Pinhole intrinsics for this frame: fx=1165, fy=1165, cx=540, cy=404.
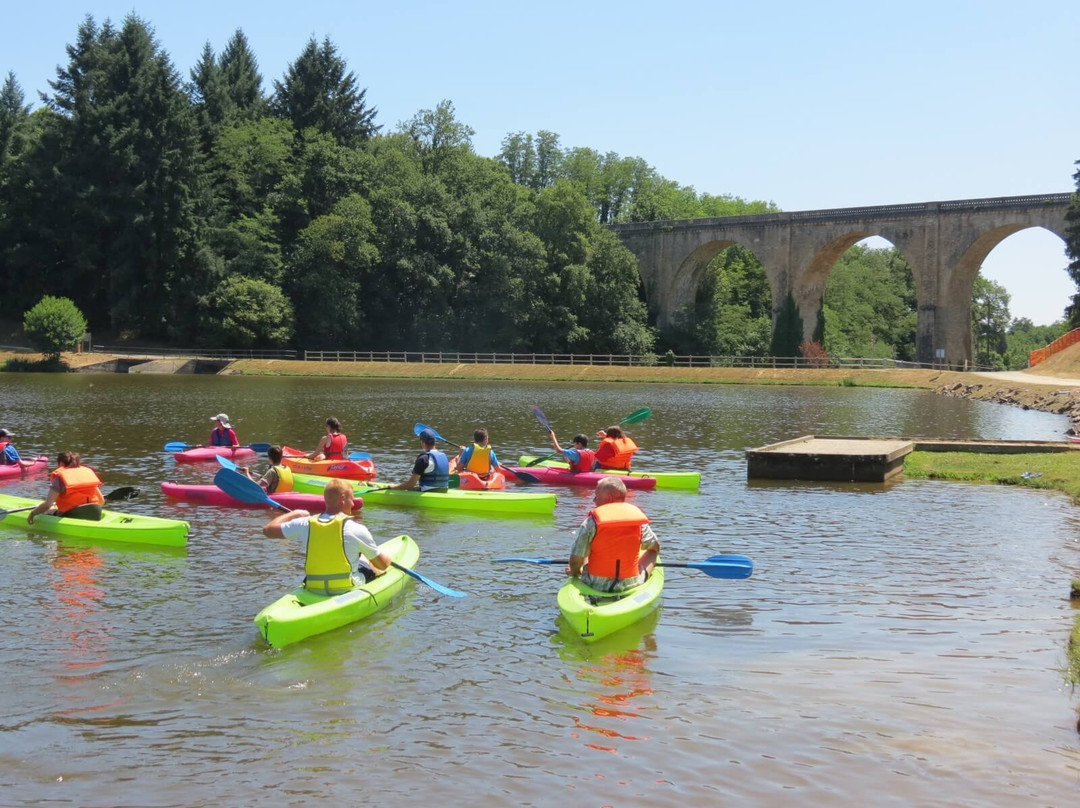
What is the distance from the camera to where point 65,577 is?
35.0 ft

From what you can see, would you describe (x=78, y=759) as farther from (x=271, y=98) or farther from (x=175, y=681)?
(x=271, y=98)

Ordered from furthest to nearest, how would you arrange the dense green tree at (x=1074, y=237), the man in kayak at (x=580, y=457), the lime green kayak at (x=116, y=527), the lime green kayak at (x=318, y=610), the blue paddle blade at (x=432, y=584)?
the dense green tree at (x=1074, y=237)
the man in kayak at (x=580, y=457)
the lime green kayak at (x=116, y=527)
the blue paddle blade at (x=432, y=584)
the lime green kayak at (x=318, y=610)

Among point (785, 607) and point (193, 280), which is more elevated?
point (193, 280)

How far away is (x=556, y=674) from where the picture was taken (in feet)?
25.3

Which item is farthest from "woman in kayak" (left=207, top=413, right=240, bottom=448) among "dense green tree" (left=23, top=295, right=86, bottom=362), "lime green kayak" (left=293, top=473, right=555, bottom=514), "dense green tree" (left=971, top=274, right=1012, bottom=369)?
"dense green tree" (left=971, top=274, right=1012, bottom=369)

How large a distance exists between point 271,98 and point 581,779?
74.5m

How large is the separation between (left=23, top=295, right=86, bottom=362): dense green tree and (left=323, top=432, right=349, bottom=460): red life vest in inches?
1613

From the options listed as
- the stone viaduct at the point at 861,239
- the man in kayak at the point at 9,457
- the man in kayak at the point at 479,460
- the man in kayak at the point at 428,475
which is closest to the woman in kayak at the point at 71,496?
the man in kayak at the point at 428,475

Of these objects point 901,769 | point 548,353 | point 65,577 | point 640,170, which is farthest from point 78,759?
point 640,170

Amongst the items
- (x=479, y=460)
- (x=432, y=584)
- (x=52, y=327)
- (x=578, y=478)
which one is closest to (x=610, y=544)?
(x=432, y=584)

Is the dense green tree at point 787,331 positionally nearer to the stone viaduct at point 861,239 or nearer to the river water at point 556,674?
the stone viaduct at point 861,239

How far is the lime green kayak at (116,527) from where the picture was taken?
1195 centimetres

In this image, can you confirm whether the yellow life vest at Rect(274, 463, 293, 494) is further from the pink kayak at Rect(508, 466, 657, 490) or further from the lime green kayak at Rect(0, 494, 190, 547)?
the pink kayak at Rect(508, 466, 657, 490)

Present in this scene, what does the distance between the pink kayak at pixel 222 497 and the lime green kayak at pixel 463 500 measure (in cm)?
78
